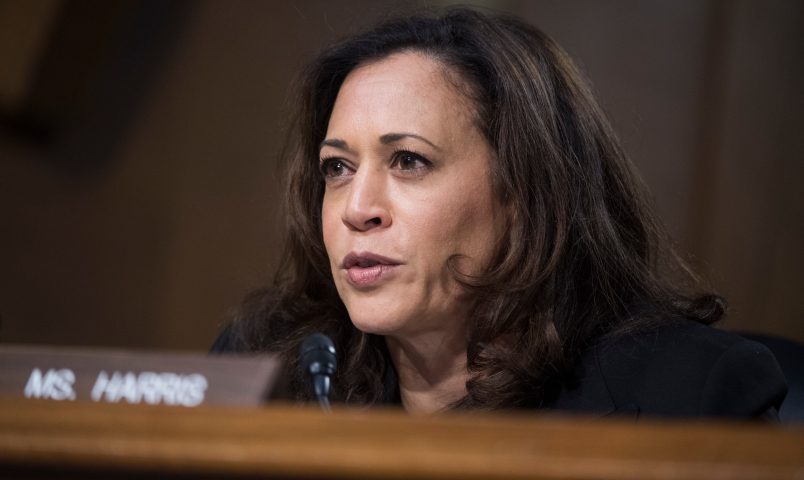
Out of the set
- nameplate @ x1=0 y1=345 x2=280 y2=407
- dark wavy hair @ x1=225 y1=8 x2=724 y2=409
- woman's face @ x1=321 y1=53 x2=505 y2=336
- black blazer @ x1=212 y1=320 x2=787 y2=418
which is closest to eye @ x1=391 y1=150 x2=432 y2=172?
woman's face @ x1=321 y1=53 x2=505 y2=336

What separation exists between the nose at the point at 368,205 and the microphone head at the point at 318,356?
337mm

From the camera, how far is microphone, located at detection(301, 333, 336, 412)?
114 centimetres

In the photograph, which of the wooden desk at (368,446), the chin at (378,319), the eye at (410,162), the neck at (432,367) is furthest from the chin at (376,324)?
the wooden desk at (368,446)

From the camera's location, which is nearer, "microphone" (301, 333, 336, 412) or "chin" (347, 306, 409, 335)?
"microphone" (301, 333, 336, 412)

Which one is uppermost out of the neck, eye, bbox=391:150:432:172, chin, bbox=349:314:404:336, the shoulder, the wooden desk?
eye, bbox=391:150:432:172

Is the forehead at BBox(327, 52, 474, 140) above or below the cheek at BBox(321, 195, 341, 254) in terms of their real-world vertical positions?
above

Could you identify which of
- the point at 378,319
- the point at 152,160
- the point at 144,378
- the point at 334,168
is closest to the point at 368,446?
the point at 144,378

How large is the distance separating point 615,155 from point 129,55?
2047 mm

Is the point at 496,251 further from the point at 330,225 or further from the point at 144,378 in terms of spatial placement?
the point at 144,378

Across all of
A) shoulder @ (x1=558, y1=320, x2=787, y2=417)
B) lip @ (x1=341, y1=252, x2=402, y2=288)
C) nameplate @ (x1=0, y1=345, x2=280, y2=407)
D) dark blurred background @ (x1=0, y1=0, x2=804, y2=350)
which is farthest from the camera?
dark blurred background @ (x1=0, y1=0, x2=804, y2=350)

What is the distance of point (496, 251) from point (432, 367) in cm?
23

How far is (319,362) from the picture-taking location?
3.86 feet

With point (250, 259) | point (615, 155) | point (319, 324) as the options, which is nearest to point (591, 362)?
point (615, 155)

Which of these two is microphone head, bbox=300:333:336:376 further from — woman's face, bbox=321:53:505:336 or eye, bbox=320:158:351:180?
eye, bbox=320:158:351:180
